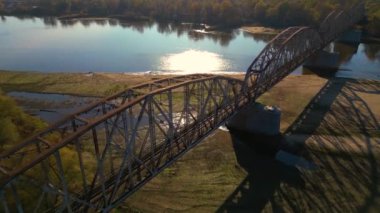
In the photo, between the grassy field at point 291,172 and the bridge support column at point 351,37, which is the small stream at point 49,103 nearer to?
the grassy field at point 291,172

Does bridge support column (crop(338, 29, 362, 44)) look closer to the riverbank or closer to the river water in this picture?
the river water

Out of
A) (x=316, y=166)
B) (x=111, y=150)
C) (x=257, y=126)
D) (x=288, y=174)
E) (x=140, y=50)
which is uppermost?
(x=111, y=150)

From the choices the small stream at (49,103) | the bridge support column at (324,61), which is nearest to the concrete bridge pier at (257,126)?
the small stream at (49,103)

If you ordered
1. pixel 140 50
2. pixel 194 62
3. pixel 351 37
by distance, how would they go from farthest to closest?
pixel 351 37 < pixel 140 50 < pixel 194 62

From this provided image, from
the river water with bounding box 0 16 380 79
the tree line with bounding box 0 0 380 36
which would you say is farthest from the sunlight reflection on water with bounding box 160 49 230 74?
the tree line with bounding box 0 0 380 36

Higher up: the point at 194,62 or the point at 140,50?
the point at 140,50

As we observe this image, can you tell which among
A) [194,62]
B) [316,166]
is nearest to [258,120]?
[316,166]

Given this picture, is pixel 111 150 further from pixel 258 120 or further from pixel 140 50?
pixel 140 50
